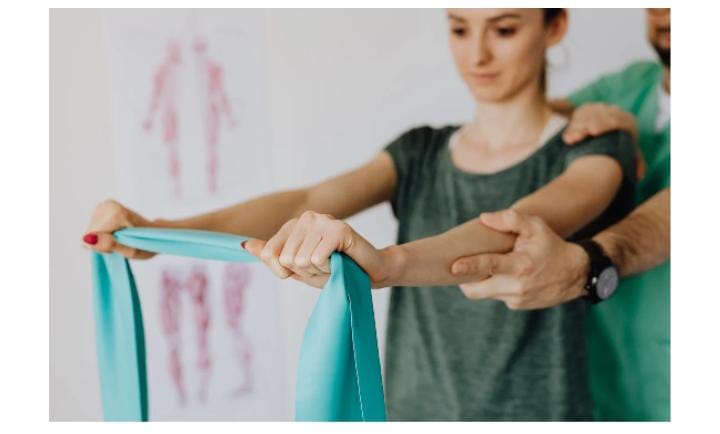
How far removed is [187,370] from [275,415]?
10.2 inches

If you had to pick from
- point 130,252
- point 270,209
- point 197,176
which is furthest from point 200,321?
point 130,252

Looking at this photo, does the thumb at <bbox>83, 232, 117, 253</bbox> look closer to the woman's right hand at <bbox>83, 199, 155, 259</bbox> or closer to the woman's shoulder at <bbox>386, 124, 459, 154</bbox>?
the woman's right hand at <bbox>83, 199, 155, 259</bbox>

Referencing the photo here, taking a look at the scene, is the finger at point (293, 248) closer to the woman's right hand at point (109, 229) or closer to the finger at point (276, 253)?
the finger at point (276, 253)

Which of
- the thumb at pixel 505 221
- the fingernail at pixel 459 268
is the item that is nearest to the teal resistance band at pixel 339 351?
the fingernail at pixel 459 268

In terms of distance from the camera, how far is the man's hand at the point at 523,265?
1306 mm

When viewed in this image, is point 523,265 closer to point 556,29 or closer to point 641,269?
point 641,269

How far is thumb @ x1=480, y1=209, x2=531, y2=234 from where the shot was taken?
1306 millimetres

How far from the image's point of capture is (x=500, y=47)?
70.3 inches

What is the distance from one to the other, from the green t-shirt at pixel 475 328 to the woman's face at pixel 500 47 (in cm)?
16

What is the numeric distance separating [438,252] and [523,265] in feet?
0.61

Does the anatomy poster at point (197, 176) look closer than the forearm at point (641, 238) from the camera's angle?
No

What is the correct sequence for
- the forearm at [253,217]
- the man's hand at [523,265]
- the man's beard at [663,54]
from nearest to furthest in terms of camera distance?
the man's hand at [523,265], the forearm at [253,217], the man's beard at [663,54]

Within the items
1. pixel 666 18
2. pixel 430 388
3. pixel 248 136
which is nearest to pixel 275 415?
pixel 430 388
